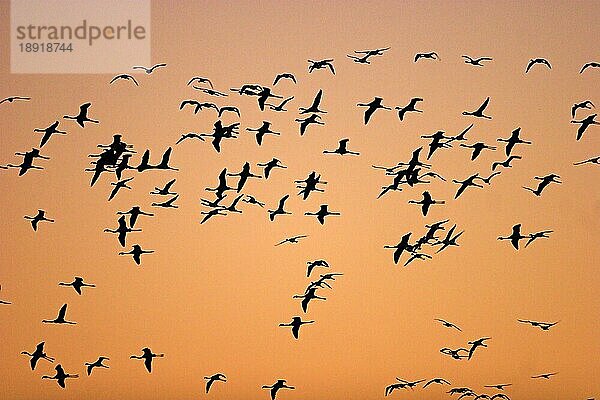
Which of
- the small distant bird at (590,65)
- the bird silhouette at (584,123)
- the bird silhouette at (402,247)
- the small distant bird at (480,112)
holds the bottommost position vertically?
the bird silhouette at (402,247)

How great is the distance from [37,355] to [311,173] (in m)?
1.23

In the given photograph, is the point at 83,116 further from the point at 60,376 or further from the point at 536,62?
the point at 536,62

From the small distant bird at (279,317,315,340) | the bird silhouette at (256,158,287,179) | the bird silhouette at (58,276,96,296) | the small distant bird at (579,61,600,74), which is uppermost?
the small distant bird at (579,61,600,74)

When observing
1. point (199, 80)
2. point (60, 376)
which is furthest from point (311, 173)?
point (60, 376)

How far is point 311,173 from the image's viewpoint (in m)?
3.06

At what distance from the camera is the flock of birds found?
120 inches

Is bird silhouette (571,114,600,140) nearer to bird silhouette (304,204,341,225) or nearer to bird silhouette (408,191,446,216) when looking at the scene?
bird silhouette (408,191,446,216)

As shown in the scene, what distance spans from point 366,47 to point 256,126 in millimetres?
504

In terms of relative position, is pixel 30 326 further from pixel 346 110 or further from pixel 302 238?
pixel 346 110

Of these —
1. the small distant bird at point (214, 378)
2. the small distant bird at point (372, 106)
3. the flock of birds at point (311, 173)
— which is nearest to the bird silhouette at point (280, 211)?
the flock of birds at point (311, 173)

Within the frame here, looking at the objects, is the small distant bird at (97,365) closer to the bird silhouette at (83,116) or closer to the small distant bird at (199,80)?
the bird silhouette at (83,116)

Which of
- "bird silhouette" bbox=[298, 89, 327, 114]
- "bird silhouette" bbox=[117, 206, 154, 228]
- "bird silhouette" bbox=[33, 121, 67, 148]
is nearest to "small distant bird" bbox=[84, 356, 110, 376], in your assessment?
"bird silhouette" bbox=[117, 206, 154, 228]

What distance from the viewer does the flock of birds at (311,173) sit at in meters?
3.06

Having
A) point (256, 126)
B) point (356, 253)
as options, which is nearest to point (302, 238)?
point (356, 253)
